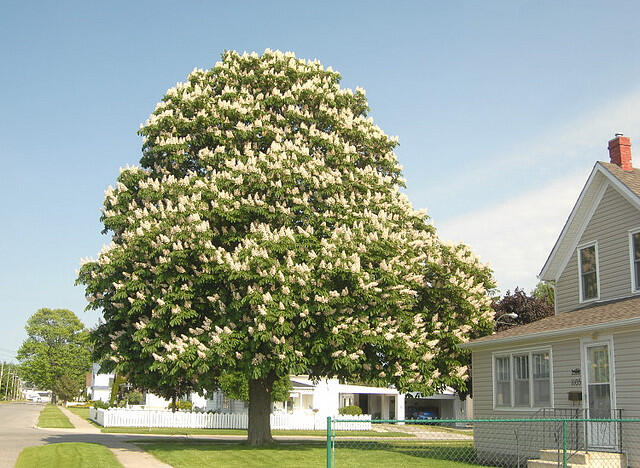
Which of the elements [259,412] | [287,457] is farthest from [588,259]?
[259,412]

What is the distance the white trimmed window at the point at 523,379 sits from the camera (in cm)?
2136

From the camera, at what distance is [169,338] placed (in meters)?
23.1

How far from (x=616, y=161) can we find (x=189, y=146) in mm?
15515

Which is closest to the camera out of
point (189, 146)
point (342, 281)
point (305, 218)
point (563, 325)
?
point (563, 325)

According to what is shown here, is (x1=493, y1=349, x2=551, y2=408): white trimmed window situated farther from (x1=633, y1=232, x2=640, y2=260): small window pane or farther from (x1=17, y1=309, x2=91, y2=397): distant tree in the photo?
(x1=17, y1=309, x2=91, y2=397): distant tree

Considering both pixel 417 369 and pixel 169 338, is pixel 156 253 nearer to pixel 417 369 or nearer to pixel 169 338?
pixel 169 338

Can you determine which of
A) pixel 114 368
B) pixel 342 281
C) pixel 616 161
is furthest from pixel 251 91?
A: pixel 616 161

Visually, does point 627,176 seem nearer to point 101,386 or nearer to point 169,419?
point 169,419

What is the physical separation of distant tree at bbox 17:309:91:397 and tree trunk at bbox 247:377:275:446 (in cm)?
9057

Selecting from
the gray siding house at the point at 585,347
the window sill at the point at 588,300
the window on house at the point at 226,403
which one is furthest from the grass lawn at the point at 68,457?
the window on house at the point at 226,403

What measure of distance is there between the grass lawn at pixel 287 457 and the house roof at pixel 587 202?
720cm

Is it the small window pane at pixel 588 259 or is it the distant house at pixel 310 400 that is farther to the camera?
the distant house at pixel 310 400

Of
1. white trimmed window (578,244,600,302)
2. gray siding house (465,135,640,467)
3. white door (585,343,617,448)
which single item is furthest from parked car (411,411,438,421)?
white door (585,343,617,448)

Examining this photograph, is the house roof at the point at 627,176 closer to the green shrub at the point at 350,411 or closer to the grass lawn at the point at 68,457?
the grass lawn at the point at 68,457
